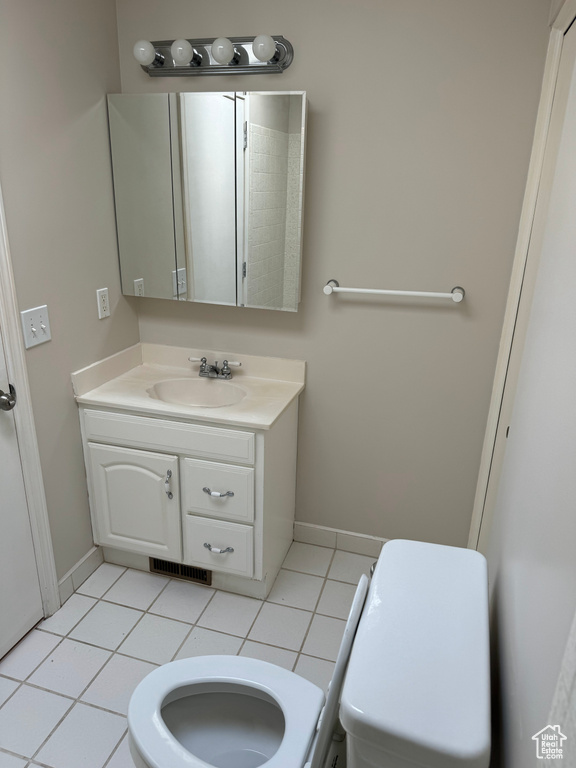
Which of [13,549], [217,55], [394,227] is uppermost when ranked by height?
[217,55]

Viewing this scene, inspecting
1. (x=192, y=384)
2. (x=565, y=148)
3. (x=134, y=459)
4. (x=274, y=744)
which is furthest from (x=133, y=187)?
(x=274, y=744)

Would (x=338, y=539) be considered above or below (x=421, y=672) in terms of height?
below

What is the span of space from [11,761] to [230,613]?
81cm

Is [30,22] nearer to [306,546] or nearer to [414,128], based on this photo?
[414,128]

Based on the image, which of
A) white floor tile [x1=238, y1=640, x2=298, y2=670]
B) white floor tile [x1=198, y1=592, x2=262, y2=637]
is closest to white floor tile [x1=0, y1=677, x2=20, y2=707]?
white floor tile [x1=198, y1=592, x2=262, y2=637]

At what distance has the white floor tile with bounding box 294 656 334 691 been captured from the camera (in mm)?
1803

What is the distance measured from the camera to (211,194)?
2.07 m

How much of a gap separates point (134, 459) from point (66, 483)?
0.27 m

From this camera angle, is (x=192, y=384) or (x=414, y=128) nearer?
(x=414, y=128)

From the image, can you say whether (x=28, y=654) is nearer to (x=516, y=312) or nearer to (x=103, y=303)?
(x=103, y=303)

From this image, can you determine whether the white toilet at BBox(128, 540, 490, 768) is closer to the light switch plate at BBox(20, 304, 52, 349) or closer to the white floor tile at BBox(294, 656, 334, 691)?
the white floor tile at BBox(294, 656, 334, 691)

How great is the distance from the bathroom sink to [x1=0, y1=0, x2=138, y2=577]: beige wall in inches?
11.2

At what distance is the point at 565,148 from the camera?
1.32 m

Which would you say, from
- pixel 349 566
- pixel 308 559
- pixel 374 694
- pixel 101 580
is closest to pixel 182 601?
pixel 101 580
